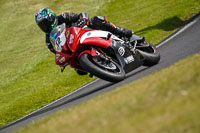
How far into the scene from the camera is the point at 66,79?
12.2m

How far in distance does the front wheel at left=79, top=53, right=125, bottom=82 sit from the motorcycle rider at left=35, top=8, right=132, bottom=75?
0.99 m

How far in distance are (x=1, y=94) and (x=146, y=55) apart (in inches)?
239

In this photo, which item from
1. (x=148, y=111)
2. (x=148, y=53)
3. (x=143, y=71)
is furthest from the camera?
(x=143, y=71)

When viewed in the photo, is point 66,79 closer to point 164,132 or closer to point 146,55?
point 146,55

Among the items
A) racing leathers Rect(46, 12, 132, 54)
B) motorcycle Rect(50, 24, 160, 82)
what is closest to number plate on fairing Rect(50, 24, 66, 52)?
motorcycle Rect(50, 24, 160, 82)

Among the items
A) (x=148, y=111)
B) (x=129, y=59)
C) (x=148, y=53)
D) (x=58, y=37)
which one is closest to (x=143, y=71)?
(x=148, y=53)

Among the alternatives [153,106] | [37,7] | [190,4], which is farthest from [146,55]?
[37,7]

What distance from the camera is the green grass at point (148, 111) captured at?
3.49 meters

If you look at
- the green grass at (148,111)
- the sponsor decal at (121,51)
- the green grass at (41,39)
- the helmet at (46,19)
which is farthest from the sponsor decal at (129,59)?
the green grass at (41,39)

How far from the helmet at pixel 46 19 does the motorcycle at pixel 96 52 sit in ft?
0.63

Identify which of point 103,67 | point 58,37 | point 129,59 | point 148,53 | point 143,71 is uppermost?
point 58,37

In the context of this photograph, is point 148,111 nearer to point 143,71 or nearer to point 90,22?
point 90,22

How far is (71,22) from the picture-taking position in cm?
877

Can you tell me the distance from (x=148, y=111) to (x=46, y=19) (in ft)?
15.8
